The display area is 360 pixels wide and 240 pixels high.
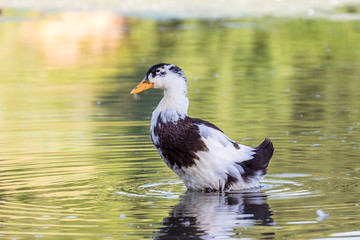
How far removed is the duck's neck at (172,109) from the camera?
28.9ft

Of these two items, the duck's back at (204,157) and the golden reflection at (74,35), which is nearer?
the duck's back at (204,157)

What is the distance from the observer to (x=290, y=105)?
14.4 m

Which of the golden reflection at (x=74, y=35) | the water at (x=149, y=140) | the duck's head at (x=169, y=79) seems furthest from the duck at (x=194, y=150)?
the golden reflection at (x=74, y=35)

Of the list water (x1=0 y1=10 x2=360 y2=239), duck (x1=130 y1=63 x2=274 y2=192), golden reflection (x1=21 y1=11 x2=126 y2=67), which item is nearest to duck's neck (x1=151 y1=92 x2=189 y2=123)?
duck (x1=130 y1=63 x2=274 y2=192)

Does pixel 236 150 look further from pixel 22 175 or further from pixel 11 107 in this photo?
pixel 11 107

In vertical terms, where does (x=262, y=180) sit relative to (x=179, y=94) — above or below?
below

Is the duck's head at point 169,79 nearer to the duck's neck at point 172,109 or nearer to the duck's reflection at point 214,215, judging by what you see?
the duck's neck at point 172,109

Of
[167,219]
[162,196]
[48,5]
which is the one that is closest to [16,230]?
[167,219]

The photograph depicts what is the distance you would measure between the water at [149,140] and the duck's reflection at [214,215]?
2cm

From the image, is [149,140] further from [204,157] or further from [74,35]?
[74,35]

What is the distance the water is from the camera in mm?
7559

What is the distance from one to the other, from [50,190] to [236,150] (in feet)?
6.12

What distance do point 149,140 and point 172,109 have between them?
112 inches

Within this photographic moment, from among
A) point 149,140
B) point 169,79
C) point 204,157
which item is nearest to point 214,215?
point 204,157
